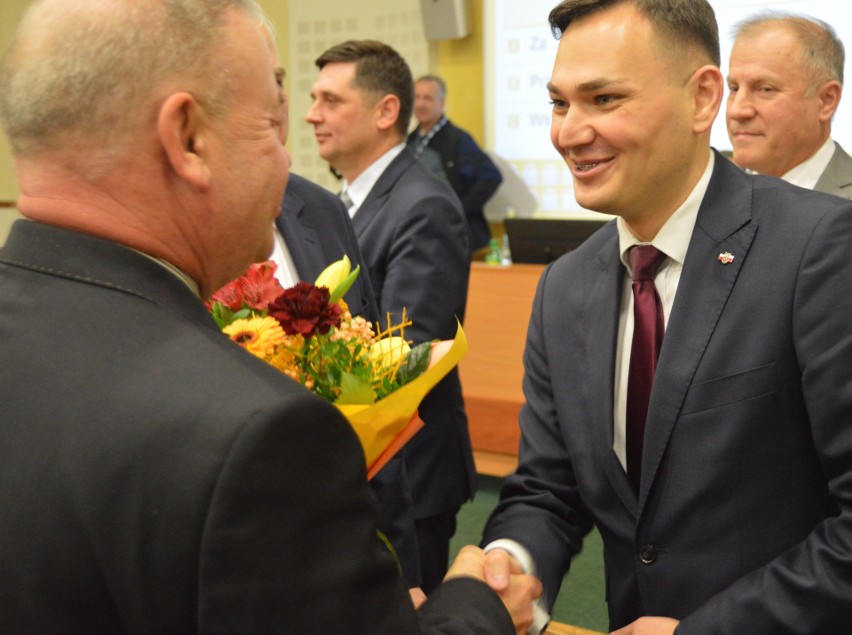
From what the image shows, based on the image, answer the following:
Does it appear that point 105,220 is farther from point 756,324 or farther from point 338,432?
point 756,324

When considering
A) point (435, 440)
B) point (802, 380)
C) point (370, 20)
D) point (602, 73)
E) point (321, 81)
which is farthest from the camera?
point (370, 20)

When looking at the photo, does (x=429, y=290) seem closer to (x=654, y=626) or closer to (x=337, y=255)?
(x=337, y=255)

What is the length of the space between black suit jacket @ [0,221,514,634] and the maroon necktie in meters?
0.76

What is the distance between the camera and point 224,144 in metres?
1.04

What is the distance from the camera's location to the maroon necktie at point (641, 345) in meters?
1.61

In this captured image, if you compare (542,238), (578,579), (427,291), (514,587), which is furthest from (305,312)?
(542,238)

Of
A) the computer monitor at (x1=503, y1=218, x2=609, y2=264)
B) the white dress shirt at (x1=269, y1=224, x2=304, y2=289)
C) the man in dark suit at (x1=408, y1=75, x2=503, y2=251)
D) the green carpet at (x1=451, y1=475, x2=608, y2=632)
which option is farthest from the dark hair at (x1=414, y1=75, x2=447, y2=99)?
the white dress shirt at (x1=269, y1=224, x2=304, y2=289)

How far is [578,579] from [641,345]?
2.44 m

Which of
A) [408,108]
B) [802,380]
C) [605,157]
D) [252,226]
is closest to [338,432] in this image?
[252,226]

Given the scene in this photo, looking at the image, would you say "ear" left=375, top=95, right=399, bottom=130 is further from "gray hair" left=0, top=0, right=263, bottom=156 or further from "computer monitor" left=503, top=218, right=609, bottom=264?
"gray hair" left=0, top=0, right=263, bottom=156

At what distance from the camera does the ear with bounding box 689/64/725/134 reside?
167cm

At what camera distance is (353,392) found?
4.07 ft

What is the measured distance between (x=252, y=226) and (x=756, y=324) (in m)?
0.87

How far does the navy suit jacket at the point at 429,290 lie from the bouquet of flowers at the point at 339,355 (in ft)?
4.65
